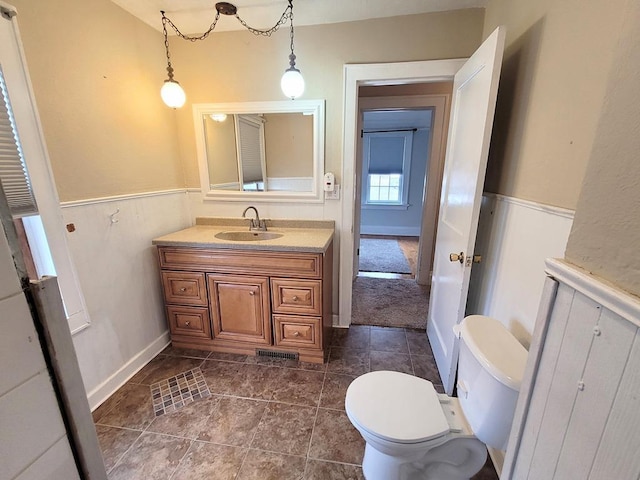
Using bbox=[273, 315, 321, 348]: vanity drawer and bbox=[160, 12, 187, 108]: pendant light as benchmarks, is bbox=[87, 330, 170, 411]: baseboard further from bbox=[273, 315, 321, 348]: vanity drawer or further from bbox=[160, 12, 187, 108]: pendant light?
bbox=[160, 12, 187, 108]: pendant light

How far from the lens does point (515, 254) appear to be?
48.9 inches

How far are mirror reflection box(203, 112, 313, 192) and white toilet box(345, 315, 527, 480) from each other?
1.56 metres

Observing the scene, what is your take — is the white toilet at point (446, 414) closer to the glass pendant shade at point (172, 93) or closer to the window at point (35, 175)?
the window at point (35, 175)

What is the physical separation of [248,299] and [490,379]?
1.50 metres

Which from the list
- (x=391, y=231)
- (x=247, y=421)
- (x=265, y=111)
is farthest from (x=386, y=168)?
(x=247, y=421)

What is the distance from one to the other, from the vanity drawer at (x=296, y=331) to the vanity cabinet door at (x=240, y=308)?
0.25 ft

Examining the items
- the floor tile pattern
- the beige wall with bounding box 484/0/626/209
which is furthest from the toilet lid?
the floor tile pattern

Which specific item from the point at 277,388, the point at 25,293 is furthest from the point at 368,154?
the point at 25,293

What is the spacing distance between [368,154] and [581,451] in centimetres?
545

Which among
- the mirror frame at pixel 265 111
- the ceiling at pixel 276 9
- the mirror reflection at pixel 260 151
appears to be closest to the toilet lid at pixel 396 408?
the mirror frame at pixel 265 111

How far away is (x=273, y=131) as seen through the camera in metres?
2.22

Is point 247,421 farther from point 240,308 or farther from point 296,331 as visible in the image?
point 240,308

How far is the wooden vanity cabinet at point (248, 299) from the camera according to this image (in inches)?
73.7

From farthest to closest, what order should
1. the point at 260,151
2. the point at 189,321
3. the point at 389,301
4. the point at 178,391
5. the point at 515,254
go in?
the point at 389,301 → the point at 260,151 → the point at 189,321 → the point at 178,391 → the point at 515,254
